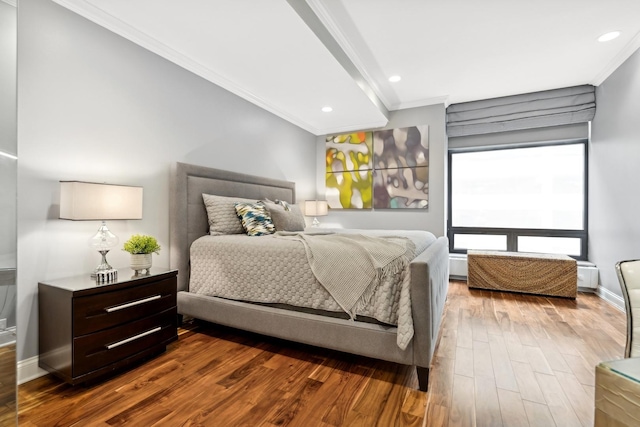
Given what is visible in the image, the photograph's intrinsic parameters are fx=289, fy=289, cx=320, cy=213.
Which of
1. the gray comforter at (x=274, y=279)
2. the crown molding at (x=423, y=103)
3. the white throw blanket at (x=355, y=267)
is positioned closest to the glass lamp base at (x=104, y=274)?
the gray comforter at (x=274, y=279)

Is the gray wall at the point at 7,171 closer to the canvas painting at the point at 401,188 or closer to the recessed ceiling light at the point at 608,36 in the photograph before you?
the canvas painting at the point at 401,188

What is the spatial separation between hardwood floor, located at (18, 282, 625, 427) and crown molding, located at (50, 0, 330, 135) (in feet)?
7.94

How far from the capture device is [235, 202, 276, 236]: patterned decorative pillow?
8.88 ft

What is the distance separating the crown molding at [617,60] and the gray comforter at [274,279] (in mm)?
2868

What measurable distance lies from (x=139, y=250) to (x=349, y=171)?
3569 mm

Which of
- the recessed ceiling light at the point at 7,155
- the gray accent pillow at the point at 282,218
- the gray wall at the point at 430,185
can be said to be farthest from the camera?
the gray wall at the point at 430,185

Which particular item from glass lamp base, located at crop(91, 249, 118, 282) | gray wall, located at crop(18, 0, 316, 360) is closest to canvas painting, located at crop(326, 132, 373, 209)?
gray wall, located at crop(18, 0, 316, 360)

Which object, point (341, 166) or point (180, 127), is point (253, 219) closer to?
point (180, 127)

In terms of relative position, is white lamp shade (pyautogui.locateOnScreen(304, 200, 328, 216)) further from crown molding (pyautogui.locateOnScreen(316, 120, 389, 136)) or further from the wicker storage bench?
the wicker storage bench

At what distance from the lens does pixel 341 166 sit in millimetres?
5012

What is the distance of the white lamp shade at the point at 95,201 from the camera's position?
5.64ft

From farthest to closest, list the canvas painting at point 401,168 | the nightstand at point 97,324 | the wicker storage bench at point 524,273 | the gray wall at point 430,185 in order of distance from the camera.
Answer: the canvas painting at point 401,168
the gray wall at point 430,185
the wicker storage bench at point 524,273
the nightstand at point 97,324

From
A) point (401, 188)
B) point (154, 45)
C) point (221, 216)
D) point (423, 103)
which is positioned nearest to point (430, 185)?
point (401, 188)

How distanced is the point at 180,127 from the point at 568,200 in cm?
508
